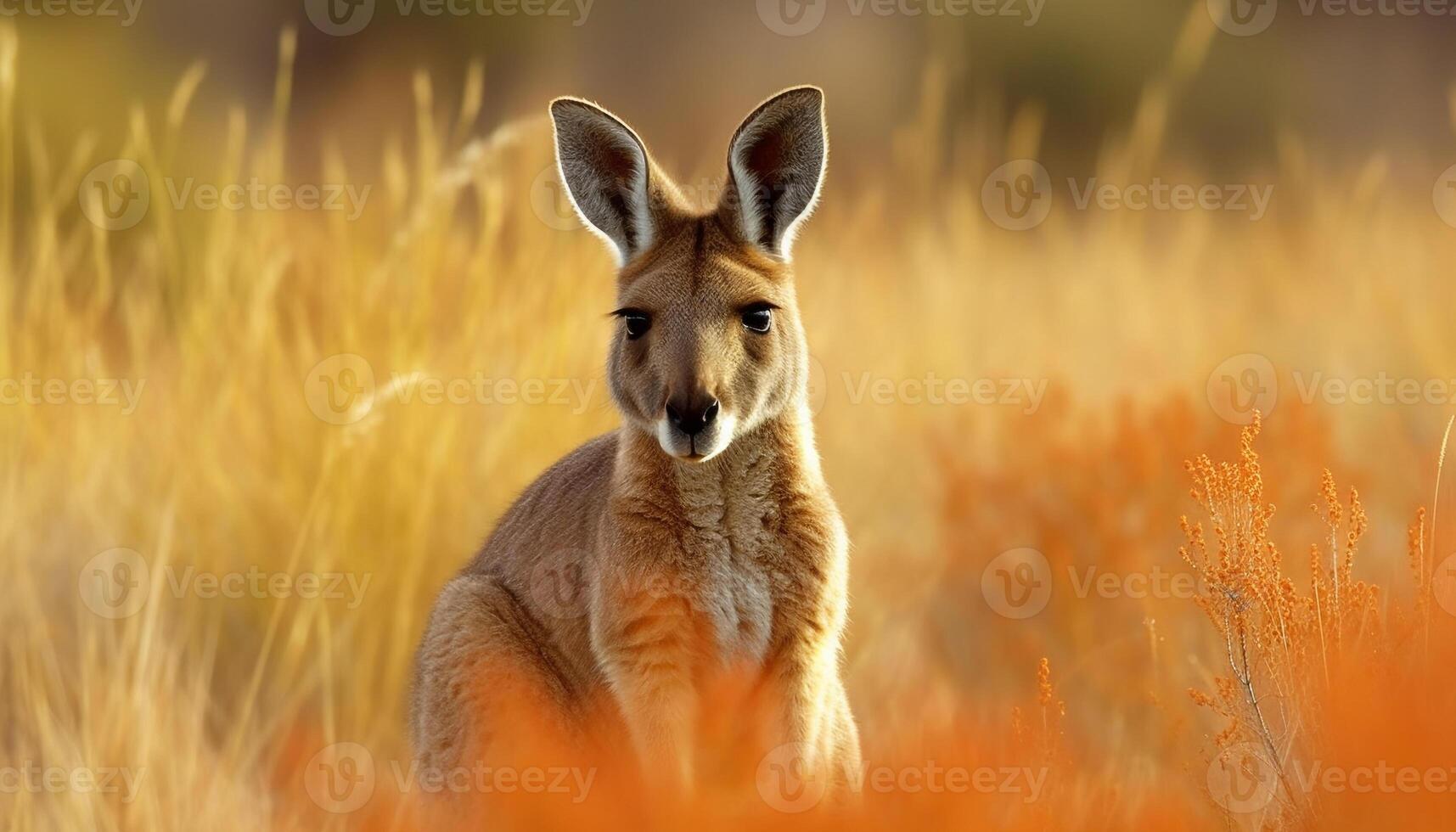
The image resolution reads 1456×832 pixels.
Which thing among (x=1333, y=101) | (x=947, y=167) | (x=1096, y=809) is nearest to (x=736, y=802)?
(x=1096, y=809)

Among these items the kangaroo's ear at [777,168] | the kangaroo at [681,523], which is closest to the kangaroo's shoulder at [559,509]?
the kangaroo at [681,523]

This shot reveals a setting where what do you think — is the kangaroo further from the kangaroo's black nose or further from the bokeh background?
the bokeh background

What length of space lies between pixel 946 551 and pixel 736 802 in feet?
11.5

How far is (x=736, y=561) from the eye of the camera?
414 cm

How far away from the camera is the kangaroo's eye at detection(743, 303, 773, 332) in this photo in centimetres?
420

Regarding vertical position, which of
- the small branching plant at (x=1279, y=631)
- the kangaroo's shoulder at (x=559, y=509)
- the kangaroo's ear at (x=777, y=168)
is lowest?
the small branching plant at (x=1279, y=631)

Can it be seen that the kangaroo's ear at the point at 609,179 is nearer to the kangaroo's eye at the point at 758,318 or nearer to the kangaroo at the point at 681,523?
the kangaroo at the point at 681,523

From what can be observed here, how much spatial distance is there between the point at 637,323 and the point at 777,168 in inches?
23.1

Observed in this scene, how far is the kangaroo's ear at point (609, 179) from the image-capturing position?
437 cm

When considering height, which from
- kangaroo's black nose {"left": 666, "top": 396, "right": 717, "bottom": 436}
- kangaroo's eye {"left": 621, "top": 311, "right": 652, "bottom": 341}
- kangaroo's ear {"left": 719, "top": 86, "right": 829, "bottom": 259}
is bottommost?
kangaroo's black nose {"left": 666, "top": 396, "right": 717, "bottom": 436}

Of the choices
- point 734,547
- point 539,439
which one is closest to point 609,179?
point 734,547

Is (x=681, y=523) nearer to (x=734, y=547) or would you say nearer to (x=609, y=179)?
(x=734, y=547)

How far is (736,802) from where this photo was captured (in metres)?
3.46

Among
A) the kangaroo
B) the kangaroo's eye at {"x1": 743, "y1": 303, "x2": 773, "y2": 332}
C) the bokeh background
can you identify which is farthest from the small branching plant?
the kangaroo's eye at {"x1": 743, "y1": 303, "x2": 773, "y2": 332}
